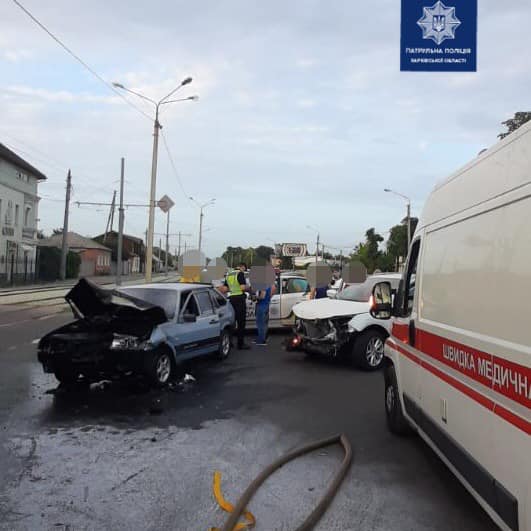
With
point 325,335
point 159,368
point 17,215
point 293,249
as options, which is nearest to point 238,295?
point 325,335

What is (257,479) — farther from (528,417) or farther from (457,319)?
(528,417)

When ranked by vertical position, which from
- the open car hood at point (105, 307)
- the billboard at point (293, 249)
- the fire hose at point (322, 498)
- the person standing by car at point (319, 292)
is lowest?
the fire hose at point (322, 498)

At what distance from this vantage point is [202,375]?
373 inches

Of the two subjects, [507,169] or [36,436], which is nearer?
[507,169]

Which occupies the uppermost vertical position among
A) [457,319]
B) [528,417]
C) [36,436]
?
[457,319]

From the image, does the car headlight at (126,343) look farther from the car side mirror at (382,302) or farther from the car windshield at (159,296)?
the car side mirror at (382,302)

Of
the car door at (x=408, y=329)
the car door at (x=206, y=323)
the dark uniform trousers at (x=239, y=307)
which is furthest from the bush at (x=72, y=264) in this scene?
the car door at (x=408, y=329)

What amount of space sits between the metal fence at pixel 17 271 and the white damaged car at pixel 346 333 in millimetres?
37045

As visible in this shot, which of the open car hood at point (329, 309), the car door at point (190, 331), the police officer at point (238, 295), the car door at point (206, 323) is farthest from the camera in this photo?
the police officer at point (238, 295)

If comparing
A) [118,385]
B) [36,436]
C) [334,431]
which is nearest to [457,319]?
[334,431]

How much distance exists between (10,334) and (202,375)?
6.90 meters

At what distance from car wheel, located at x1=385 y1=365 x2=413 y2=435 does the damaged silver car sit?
10.7 ft

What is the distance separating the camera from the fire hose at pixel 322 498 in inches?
152

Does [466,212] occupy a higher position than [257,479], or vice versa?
[466,212]
